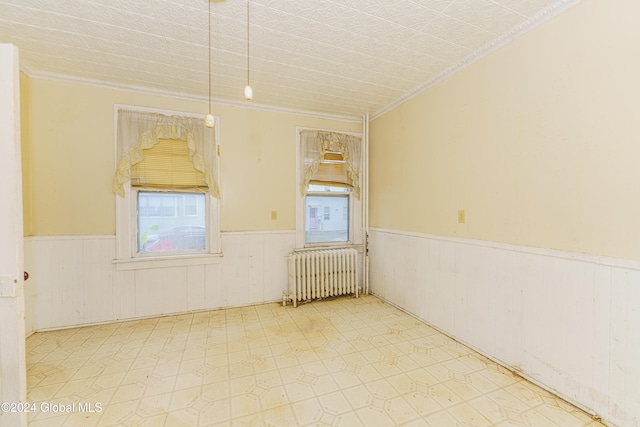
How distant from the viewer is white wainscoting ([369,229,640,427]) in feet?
5.39

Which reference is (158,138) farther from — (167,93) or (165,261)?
(165,261)

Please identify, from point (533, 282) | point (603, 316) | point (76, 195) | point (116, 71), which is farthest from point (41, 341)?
point (603, 316)

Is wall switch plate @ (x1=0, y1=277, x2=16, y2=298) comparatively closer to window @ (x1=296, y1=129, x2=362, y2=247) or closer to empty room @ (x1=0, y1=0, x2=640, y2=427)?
empty room @ (x1=0, y1=0, x2=640, y2=427)

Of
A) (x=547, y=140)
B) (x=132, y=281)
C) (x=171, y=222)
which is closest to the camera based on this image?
(x=547, y=140)

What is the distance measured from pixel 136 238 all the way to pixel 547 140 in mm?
4073

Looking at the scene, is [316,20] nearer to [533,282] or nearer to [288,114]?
[288,114]

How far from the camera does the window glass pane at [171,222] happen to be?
327 centimetres

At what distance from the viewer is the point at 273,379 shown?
2131mm

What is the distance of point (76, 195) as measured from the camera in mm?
2996

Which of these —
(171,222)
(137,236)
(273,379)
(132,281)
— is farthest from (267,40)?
(132,281)

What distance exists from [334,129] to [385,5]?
2243 millimetres

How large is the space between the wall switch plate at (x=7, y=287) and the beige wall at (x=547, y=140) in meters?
3.30

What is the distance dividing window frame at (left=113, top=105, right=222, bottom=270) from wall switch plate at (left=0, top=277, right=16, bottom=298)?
1672mm

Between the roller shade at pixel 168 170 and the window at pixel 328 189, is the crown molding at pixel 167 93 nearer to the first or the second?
the window at pixel 328 189
